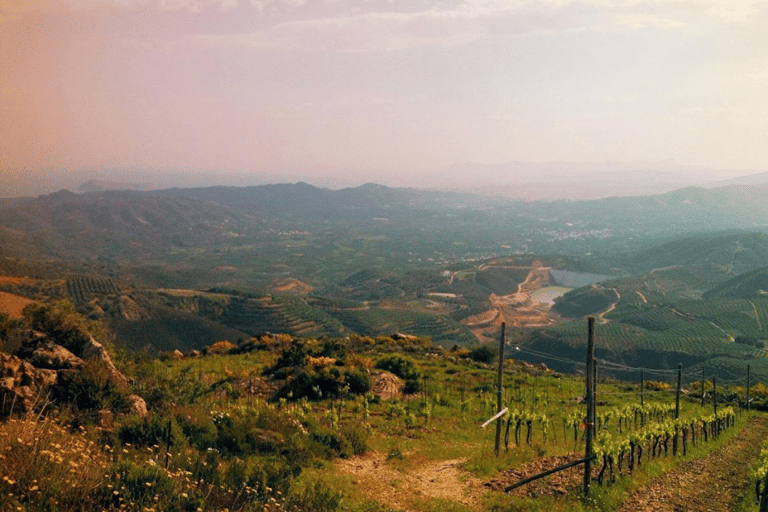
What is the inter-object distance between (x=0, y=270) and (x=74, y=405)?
9413 cm

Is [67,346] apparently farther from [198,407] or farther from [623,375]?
[623,375]

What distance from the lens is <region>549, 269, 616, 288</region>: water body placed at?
553ft

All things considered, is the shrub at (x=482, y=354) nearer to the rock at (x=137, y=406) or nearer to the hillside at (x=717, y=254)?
the rock at (x=137, y=406)

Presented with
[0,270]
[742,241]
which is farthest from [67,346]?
[742,241]

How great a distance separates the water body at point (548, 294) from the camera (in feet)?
464

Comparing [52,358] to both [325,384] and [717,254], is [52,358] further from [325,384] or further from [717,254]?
[717,254]

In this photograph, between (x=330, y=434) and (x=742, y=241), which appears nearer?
(x=330, y=434)

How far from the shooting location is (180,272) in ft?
574

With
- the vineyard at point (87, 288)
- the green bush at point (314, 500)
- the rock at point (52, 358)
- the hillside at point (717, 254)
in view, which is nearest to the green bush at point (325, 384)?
the rock at point (52, 358)

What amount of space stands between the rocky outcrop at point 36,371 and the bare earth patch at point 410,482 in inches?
201

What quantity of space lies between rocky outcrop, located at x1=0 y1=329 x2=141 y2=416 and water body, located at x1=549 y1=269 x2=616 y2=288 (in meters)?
166

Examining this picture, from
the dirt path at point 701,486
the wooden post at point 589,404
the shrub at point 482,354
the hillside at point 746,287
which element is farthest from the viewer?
the hillside at point 746,287

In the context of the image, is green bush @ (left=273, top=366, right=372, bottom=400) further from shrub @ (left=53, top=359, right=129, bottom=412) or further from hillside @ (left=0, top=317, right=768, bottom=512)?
shrub @ (left=53, top=359, right=129, bottom=412)

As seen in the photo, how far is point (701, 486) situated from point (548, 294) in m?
143
